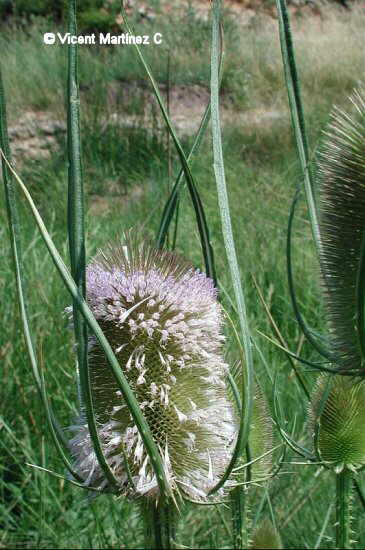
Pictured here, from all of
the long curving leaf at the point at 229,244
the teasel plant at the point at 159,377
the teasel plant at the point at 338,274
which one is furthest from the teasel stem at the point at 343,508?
the long curving leaf at the point at 229,244

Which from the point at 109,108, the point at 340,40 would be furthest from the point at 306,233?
the point at 340,40

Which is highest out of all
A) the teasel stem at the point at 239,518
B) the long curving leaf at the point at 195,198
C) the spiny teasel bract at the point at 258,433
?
the long curving leaf at the point at 195,198

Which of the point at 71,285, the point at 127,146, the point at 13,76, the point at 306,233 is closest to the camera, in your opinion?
the point at 71,285

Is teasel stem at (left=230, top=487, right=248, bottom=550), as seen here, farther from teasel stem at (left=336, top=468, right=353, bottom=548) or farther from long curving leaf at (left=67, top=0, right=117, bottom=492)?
long curving leaf at (left=67, top=0, right=117, bottom=492)

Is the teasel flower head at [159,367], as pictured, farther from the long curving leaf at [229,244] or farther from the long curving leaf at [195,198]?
the long curving leaf at [229,244]

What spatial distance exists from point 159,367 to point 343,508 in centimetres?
24

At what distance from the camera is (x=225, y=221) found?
0.53 meters

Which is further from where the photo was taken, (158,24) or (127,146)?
(158,24)

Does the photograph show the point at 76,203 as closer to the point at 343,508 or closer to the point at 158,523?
the point at 158,523

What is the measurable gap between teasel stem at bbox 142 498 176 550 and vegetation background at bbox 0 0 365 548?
8 centimetres

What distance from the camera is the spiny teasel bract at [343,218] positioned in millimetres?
700

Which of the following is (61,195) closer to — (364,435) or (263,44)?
(364,435)

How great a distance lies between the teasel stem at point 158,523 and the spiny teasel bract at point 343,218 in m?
0.21

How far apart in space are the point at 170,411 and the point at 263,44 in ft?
22.2
